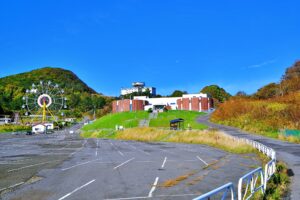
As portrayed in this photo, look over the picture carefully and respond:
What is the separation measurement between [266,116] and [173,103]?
87.3 m

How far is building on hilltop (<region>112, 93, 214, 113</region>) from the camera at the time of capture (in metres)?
133

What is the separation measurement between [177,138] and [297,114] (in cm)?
2028

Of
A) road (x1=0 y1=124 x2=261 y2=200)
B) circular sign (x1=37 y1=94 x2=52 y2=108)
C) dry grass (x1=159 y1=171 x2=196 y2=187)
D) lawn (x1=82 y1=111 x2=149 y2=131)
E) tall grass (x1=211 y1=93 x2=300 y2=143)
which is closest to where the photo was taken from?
road (x1=0 y1=124 x2=261 y2=200)

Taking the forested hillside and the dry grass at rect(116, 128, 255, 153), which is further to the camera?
the forested hillside

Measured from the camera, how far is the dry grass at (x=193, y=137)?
35.7 metres

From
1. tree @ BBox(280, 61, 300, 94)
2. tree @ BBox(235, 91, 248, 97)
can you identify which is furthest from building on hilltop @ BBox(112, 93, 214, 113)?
tree @ BBox(280, 61, 300, 94)

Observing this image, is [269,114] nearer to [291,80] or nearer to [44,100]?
[291,80]

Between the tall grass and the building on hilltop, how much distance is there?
49.3m

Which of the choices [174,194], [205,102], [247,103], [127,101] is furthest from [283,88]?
[174,194]

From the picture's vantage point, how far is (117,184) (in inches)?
625

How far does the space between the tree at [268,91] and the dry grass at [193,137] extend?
42.7 m

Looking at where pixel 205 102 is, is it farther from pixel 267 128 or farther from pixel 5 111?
pixel 5 111

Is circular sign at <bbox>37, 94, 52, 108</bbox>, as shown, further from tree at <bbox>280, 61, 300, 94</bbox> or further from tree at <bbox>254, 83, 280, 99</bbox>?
tree at <bbox>280, 61, 300, 94</bbox>

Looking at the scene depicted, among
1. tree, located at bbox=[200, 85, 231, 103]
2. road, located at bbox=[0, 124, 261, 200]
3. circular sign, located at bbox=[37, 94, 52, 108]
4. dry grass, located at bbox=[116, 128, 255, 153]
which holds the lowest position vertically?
road, located at bbox=[0, 124, 261, 200]
